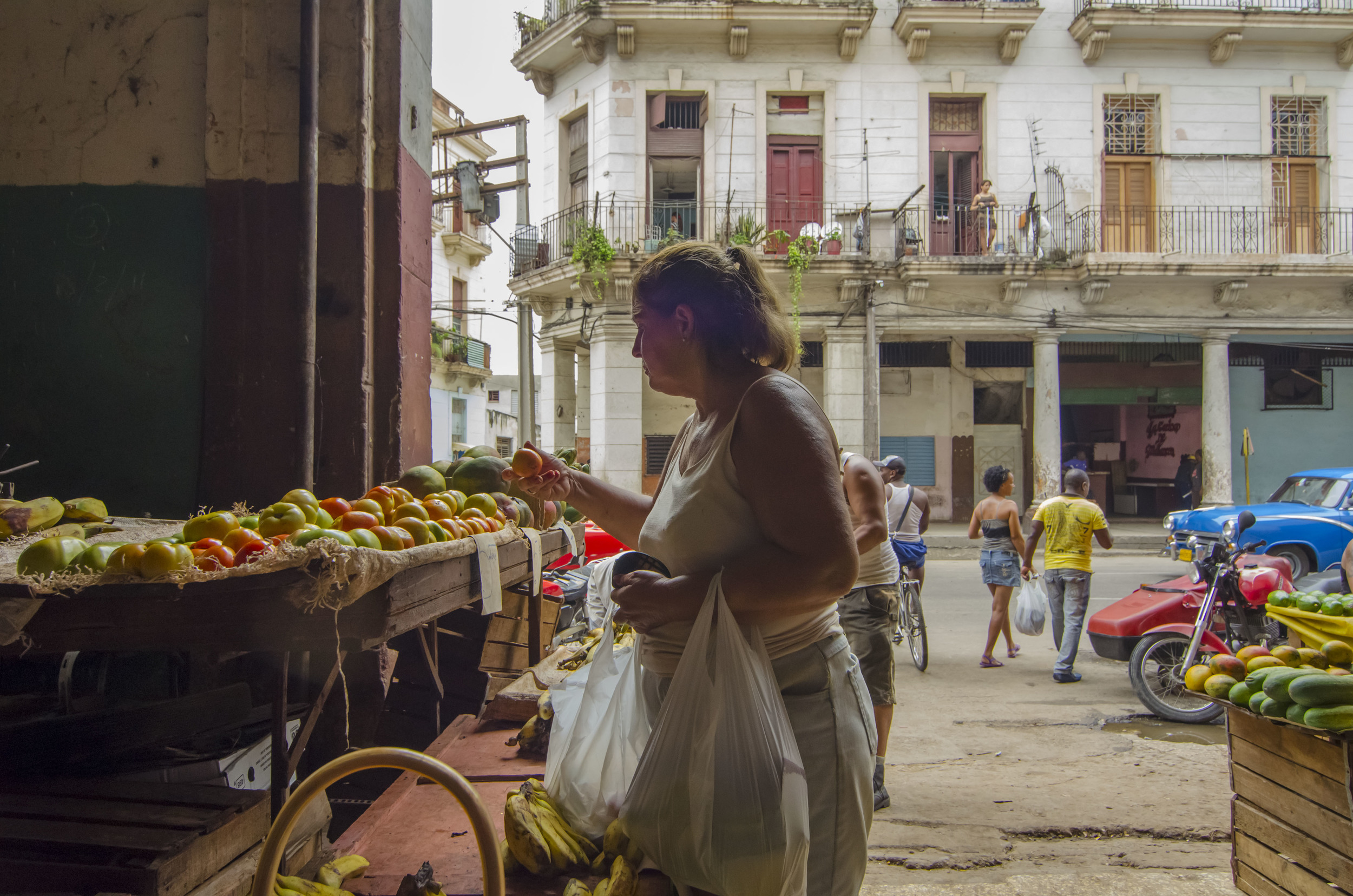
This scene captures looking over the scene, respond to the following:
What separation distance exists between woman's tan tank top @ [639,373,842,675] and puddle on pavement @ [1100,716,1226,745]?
4384mm

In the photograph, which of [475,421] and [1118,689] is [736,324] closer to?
[1118,689]

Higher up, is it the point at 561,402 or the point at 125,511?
the point at 561,402

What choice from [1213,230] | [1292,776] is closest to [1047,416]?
[1213,230]

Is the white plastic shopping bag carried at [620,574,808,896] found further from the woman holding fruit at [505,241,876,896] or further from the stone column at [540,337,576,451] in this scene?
the stone column at [540,337,576,451]

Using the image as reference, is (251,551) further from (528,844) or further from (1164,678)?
(1164,678)

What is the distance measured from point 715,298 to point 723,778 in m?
0.96

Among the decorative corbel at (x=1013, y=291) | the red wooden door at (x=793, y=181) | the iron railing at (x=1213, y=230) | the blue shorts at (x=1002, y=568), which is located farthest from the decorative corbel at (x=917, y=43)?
the blue shorts at (x=1002, y=568)

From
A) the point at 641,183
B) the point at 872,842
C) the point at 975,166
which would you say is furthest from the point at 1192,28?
the point at 872,842

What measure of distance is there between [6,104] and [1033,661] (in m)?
7.55

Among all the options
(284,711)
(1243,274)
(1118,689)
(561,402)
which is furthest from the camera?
(561,402)

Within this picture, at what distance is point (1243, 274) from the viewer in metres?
15.5

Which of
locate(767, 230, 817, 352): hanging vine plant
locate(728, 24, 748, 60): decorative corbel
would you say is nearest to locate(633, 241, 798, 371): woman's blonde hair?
locate(767, 230, 817, 352): hanging vine plant

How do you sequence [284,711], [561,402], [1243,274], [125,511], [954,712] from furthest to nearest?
[561,402] < [1243,274] < [954,712] < [125,511] < [284,711]

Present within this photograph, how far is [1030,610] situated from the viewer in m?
6.37
